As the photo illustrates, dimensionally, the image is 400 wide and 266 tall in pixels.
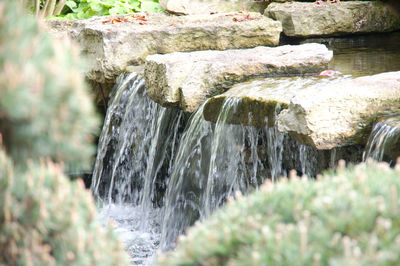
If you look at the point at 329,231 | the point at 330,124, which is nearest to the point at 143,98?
the point at 330,124

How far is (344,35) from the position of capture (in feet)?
26.0

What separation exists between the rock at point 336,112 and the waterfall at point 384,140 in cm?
16

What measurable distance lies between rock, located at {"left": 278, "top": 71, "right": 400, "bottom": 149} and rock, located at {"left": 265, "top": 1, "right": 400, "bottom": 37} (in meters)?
3.70

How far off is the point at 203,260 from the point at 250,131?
3112 mm

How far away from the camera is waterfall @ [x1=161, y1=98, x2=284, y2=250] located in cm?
475

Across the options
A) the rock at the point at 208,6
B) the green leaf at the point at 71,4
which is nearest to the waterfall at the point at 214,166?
the rock at the point at 208,6

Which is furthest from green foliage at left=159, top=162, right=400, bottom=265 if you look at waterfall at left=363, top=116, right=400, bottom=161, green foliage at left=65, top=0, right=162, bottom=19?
green foliage at left=65, top=0, right=162, bottom=19

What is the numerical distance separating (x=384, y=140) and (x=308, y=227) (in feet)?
6.30

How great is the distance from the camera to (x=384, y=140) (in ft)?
11.5

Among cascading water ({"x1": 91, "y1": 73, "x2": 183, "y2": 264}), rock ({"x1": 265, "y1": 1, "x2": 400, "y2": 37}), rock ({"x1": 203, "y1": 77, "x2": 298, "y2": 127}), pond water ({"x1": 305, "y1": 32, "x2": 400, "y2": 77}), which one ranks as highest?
rock ({"x1": 265, "y1": 1, "x2": 400, "y2": 37})

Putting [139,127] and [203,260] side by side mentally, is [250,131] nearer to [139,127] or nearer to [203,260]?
[139,127]

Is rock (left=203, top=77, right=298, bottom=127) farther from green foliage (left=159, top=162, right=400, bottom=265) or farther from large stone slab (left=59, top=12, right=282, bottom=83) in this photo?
green foliage (left=159, top=162, right=400, bottom=265)

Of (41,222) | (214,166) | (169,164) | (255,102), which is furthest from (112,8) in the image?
(41,222)

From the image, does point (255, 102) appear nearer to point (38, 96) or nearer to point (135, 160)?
point (135, 160)
